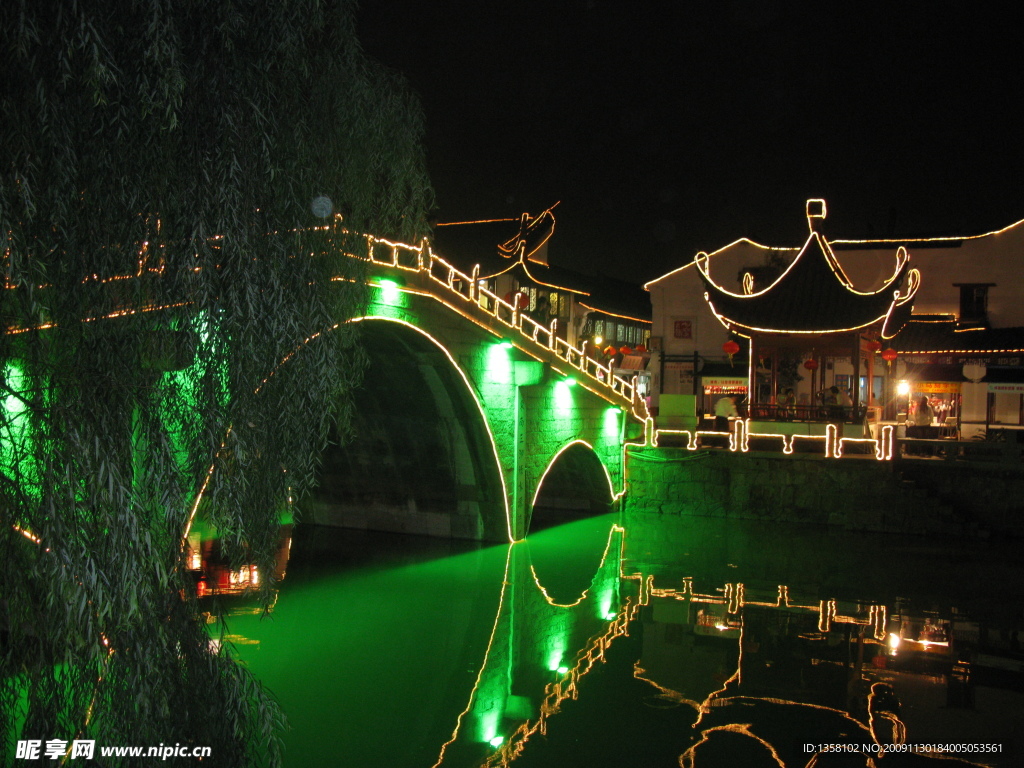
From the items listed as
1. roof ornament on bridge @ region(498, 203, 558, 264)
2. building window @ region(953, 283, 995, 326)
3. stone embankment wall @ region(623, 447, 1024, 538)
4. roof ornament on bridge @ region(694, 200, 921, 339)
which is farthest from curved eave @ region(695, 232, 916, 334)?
building window @ region(953, 283, 995, 326)

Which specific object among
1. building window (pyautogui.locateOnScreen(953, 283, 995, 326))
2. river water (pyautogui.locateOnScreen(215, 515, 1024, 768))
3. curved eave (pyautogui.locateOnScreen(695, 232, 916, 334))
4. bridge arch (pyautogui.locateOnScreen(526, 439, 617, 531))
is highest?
building window (pyautogui.locateOnScreen(953, 283, 995, 326))

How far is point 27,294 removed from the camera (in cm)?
383

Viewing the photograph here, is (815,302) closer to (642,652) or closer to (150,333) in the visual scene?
(642,652)

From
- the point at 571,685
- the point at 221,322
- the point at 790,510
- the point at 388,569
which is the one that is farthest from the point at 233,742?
the point at 790,510

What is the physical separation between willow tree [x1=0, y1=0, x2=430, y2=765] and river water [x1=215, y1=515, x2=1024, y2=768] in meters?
0.89

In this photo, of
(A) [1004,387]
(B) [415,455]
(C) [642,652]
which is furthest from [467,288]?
(A) [1004,387]

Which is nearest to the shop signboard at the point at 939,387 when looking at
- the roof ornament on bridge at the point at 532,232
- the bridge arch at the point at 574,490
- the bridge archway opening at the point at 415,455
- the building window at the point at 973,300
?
the building window at the point at 973,300

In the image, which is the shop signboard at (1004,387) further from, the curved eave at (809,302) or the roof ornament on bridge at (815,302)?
the curved eave at (809,302)

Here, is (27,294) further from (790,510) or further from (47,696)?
(790,510)

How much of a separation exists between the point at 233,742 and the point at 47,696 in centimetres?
100

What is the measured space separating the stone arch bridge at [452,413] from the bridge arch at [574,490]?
0.91 ft

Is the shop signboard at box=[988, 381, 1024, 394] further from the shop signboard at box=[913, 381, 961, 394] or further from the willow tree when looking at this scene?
the willow tree

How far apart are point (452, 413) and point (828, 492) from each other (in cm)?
815

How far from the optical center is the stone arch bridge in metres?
13.4
